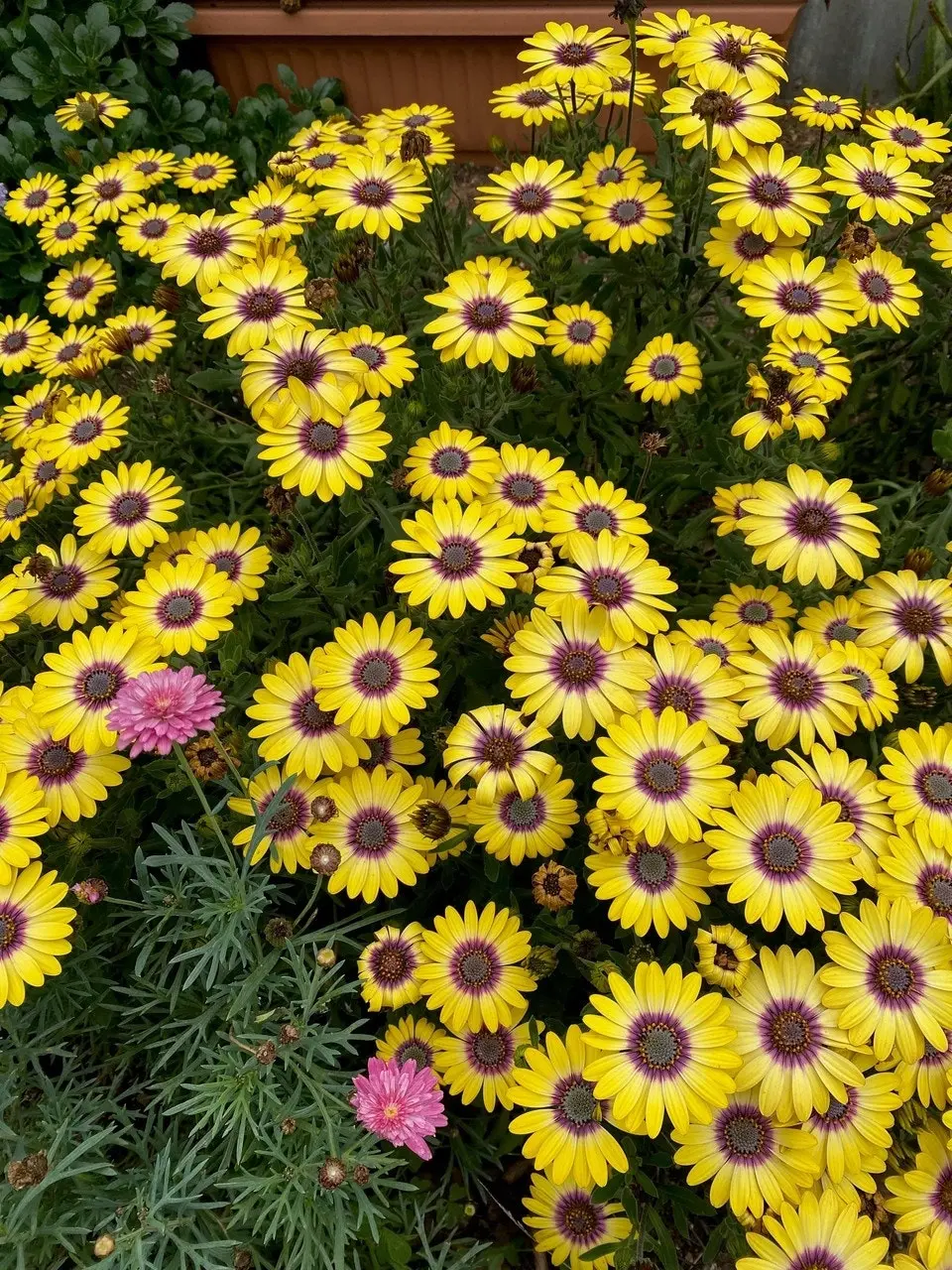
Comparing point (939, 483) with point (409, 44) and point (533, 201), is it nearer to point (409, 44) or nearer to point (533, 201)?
point (533, 201)

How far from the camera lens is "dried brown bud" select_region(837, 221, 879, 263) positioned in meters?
2.19

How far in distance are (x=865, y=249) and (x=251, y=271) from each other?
1.51 m

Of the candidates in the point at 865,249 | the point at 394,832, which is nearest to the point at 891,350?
the point at 865,249

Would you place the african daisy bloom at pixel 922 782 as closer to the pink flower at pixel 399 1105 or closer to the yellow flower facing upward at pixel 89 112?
the pink flower at pixel 399 1105

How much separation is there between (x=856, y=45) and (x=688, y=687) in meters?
3.82

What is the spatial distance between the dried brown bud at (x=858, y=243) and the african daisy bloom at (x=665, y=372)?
0.43 metres

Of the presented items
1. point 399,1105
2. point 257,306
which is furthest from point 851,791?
point 257,306

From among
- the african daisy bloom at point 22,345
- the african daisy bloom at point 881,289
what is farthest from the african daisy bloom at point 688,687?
the african daisy bloom at point 22,345

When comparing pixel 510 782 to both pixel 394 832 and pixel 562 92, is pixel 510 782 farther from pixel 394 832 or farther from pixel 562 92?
pixel 562 92

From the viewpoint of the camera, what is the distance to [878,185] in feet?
7.50

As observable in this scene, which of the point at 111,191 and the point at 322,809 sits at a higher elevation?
the point at 111,191

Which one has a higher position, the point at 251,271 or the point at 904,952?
the point at 251,271

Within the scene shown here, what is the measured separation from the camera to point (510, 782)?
1.72m

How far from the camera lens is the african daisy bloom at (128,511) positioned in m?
2.13
